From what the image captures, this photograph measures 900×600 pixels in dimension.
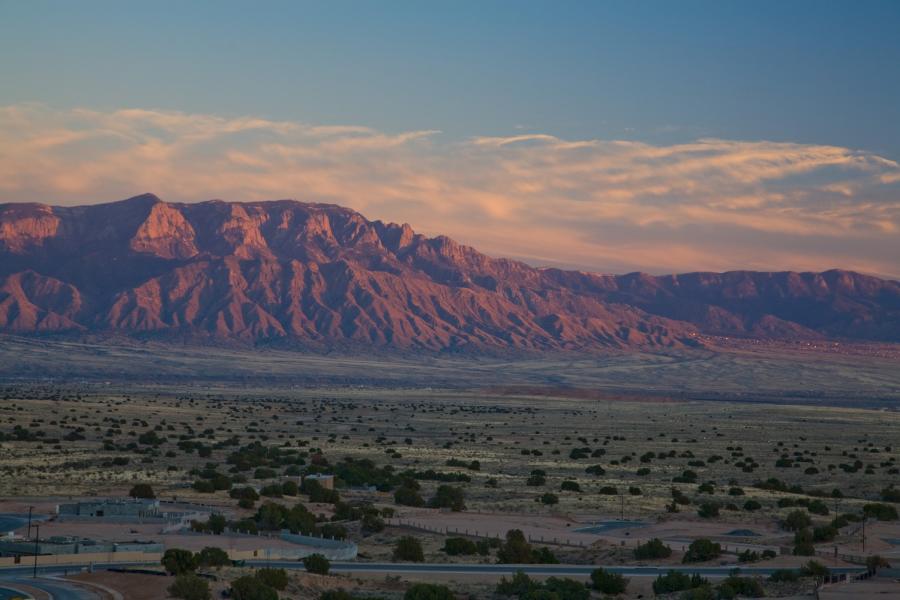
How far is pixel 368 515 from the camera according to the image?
45.5m

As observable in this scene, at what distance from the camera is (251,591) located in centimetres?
2947

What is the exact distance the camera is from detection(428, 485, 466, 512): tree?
51594mm

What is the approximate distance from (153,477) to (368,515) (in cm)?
1812

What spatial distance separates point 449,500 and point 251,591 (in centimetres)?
2329

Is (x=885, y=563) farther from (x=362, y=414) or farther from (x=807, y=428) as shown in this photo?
(x=362, y=414)

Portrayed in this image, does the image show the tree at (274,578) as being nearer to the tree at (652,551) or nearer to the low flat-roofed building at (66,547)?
the low flat-roofed building at (66,547)

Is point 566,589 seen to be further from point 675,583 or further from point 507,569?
point 507,569

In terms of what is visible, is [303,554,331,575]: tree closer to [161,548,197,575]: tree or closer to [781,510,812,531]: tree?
[161,548,197,575]: tree

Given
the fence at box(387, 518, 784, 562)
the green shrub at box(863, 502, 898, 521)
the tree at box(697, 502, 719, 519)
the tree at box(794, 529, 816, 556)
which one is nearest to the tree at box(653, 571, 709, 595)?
the fence at box(387, 518, 784, 562)

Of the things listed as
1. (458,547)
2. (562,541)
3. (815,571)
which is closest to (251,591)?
(458,547)

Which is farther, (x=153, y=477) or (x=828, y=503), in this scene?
(x=153, y=477)

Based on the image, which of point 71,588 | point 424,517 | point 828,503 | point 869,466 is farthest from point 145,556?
point 869,466

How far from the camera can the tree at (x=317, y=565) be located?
34188 millimetres

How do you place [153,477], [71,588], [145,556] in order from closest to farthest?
[71,588]
[145,556]
[153,477]
